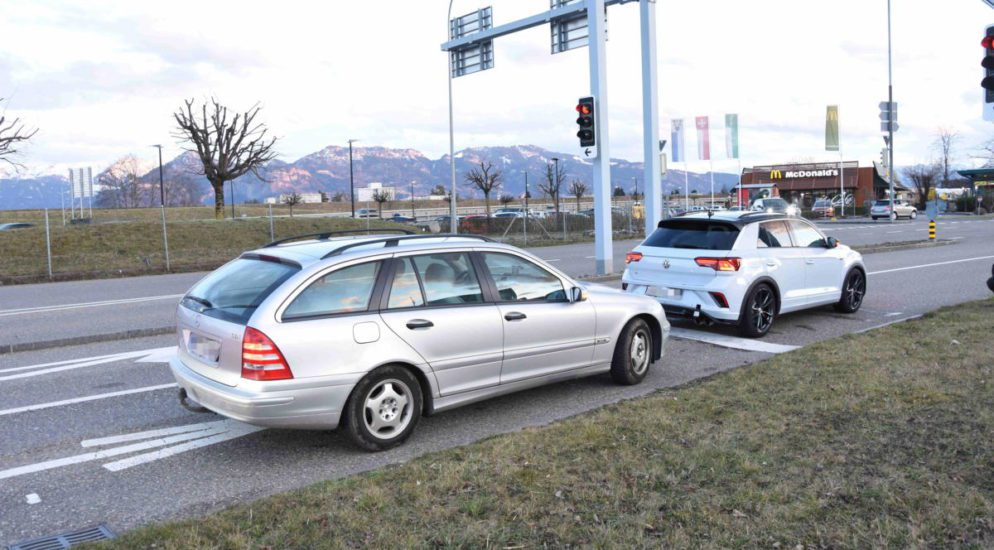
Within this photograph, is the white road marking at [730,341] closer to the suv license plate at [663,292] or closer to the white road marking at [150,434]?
the suv license plate at [663,292]

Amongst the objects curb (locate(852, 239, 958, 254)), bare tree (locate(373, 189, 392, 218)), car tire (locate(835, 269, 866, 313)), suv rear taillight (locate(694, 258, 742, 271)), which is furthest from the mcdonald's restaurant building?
suv rear taillight (locate(694, 258, 742, 271))

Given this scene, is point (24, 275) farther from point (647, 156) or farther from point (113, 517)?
point (113, 517)

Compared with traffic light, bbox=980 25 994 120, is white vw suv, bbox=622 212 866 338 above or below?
below

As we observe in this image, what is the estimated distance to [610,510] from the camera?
404 cm

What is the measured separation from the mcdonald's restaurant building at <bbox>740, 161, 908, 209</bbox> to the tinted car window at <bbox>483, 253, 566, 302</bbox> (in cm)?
7376

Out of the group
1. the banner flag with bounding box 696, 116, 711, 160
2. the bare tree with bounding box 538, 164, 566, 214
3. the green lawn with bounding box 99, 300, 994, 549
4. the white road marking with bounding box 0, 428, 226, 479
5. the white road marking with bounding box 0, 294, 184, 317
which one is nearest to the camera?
the green lawn with bounding box 99, 300, 994, 549

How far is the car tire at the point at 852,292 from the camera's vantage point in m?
11.2

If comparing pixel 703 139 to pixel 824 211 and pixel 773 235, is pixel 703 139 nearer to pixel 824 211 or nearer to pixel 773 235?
pixel 824 211

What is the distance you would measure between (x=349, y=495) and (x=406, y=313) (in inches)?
62.5

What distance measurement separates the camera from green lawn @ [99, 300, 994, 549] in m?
3.76

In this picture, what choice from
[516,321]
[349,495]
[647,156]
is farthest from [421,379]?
[647,156]

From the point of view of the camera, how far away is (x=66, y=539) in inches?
159

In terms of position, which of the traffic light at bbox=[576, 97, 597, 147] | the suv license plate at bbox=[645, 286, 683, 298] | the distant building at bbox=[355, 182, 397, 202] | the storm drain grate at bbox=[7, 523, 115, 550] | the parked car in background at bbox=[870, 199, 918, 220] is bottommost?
the storm drain grate at bbox=[7, 523, 115, 550]

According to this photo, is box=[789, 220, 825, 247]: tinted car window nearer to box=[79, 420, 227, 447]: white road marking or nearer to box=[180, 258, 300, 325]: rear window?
box=[180, 258, 300, 325]: rear window
